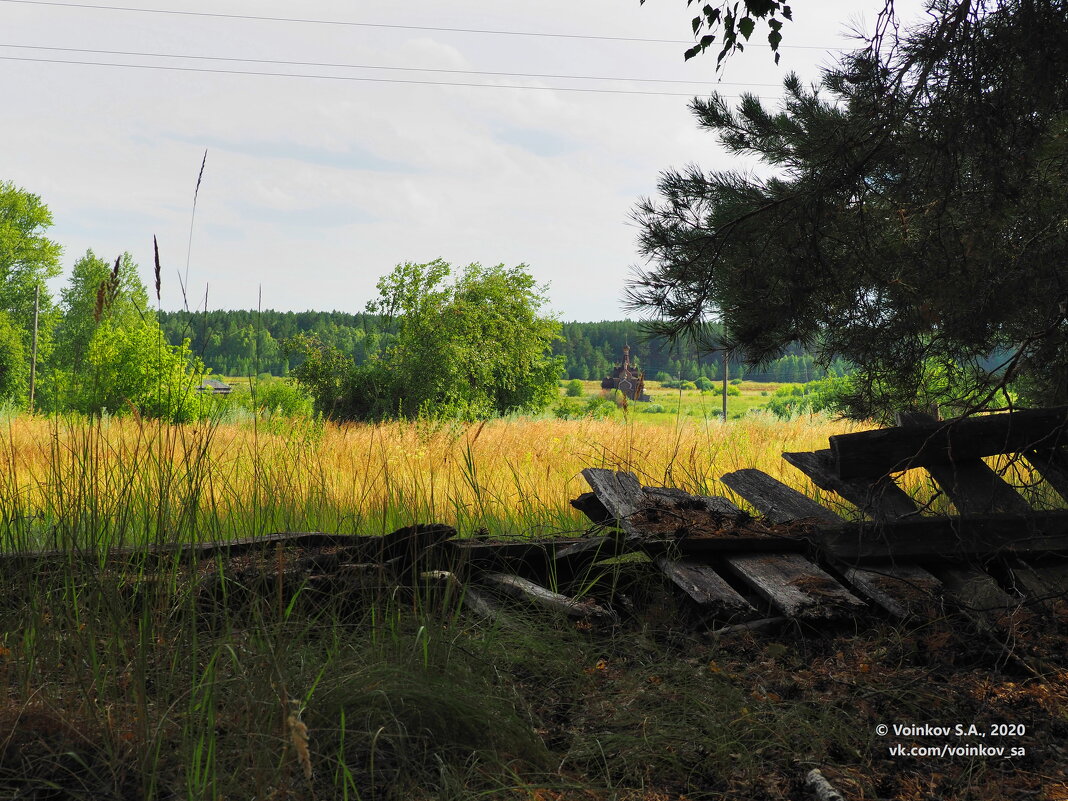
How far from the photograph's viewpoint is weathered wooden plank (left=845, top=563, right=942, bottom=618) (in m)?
3.55

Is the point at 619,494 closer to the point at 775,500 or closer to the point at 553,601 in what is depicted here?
the point at 775,500

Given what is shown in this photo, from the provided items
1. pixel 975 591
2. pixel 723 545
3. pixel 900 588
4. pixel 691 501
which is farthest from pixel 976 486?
pixel 691 501

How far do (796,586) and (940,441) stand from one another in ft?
3.37

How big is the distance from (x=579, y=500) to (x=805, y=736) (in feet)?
7.50

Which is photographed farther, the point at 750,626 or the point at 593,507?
the point at 593,507

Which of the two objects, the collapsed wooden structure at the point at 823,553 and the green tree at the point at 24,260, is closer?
the collapsed wooden structure at the point at 823,553

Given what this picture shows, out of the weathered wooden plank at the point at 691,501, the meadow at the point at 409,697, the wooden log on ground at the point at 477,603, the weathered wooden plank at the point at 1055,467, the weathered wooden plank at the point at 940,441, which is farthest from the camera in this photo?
the weathered wooden plank at the point at 691,501

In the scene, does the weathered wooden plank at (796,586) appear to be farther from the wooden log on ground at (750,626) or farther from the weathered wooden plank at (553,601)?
the weathered wooden plank at (553,601)

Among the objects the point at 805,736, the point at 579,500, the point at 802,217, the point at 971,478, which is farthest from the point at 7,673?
the point at 971,478

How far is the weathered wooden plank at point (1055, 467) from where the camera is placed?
4051mm

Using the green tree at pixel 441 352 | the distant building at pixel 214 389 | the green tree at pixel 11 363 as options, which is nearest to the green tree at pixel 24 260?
the green tree at pixel 11 363

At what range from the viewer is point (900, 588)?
3.70 meters

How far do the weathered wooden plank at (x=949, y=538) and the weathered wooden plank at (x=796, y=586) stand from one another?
24 centimetres

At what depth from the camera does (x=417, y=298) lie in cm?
2095
